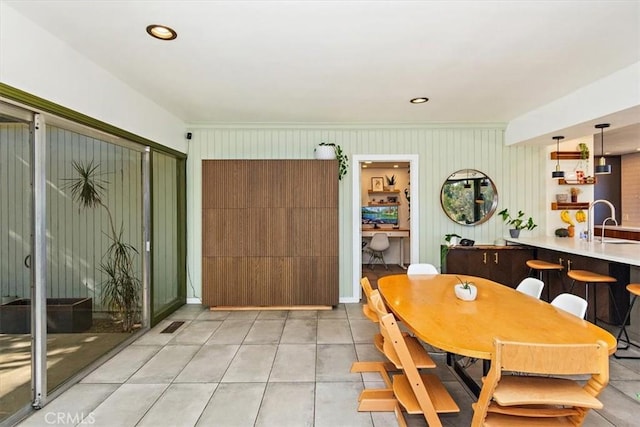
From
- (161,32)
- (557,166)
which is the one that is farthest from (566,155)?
(161,32)

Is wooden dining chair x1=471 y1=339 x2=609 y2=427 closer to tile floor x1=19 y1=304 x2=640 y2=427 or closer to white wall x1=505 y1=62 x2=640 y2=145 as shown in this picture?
tile floor x1=19 y1=304 x2=640 y2=427

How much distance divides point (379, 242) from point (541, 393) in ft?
18.2

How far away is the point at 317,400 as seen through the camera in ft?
7.57

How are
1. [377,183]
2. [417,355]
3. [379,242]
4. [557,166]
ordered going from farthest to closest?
[377,183], [379,242], [557,166], [417,355]

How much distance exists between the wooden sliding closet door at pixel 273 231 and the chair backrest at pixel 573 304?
2.56 meters

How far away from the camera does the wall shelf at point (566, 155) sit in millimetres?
4629

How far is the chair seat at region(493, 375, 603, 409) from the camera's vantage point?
1.37m

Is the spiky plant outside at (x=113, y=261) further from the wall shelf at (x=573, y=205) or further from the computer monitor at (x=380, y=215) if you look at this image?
the wall shelf at (x=573, y=205)

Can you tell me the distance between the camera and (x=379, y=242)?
698cm

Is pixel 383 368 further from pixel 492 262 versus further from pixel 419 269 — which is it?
pixel 492 262

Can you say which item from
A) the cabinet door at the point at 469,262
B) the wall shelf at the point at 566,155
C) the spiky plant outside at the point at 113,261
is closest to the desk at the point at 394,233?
the cabinet door at the point at 469,262

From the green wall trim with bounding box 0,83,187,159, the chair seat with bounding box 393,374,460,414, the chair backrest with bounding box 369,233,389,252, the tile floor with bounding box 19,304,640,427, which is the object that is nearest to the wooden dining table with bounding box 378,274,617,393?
the chair seat with bounding box 393,374,460,414

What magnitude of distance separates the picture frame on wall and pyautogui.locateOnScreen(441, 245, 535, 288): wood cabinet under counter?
3567mm

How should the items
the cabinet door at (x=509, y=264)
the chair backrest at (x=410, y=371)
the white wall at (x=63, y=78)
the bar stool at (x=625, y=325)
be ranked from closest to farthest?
the chair backrest at (x=410, y=371) → the white wall at (x=63, y=78) → the bar stool at (x=625, y=325) → the cabinet door at (x=509, y=264)
